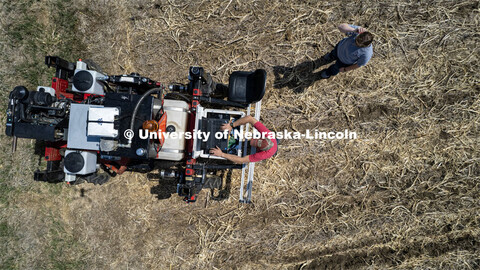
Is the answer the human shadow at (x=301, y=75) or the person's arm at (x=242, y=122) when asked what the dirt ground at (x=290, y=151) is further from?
the person's arm at (x=242, y=122)

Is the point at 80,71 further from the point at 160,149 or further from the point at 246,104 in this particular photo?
the point at 246,104

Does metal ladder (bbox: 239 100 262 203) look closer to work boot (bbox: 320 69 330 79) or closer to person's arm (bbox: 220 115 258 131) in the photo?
person's arm (bbox: 220 115 258 131)

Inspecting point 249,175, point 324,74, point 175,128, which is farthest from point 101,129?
point 324,74

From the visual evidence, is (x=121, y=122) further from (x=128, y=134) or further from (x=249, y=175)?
(x=249, y=175)

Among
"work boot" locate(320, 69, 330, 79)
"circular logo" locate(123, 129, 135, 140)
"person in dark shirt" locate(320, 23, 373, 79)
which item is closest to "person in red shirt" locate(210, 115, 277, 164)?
"circular logo" locate(123, 129, 135, 140)

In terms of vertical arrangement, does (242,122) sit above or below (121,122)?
above

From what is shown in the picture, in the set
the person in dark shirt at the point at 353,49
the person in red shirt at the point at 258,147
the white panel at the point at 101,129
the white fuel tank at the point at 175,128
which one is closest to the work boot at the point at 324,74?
the person in dark shirt at the point at 353,49
